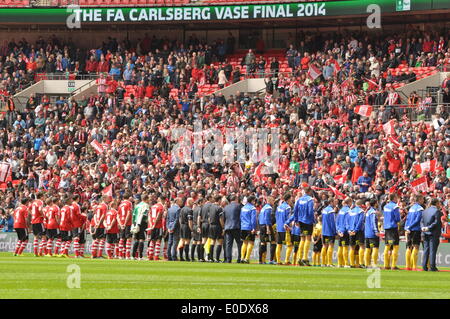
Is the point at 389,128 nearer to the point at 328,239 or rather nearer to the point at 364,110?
the point at 364,110

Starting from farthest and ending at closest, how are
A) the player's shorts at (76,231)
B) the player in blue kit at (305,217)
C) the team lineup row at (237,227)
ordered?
the player's shorts at (76,231)
the player in blue kit at (305,217)
the team lineup row at (237,227)

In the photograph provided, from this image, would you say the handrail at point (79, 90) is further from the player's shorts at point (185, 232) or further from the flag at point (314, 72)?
Answer: the player's shorts at point (185, 232)

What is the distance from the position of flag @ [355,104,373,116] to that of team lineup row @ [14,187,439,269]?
7613mm

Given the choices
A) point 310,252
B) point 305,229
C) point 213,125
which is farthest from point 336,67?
point 305,229

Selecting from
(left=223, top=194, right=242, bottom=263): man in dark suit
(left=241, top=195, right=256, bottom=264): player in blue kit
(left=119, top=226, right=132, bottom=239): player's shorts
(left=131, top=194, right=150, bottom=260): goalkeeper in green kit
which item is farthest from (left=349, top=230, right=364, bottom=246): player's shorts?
(left=119, top=226, right=132, bottom=239): player's shorts

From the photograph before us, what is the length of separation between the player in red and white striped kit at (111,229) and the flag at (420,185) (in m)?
9.30

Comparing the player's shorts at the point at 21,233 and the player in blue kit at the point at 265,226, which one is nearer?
the player in blue kit at the point at 265,226

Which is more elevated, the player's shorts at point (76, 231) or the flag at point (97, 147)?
the flag at point (97, 147)

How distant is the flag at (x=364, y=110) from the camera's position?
125ft

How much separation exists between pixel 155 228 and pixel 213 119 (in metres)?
13.0

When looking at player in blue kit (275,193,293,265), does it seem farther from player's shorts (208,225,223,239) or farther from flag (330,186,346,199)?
flag (330,186,346,199)

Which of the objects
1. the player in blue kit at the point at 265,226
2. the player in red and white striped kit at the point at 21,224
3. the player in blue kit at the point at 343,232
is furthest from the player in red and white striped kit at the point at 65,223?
the player in blue kit at the point at 343,232

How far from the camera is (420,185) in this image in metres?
31.6

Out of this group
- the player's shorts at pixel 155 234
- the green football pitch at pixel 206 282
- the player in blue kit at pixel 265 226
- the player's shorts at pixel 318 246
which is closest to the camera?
the green football pitch at pixel 206 282
